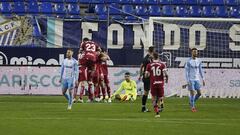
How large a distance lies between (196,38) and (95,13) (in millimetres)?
12020

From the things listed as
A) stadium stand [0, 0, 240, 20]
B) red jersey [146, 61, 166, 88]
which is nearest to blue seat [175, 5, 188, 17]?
stadium stand [0, 0, 240, 20]

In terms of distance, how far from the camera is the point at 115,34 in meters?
37.8

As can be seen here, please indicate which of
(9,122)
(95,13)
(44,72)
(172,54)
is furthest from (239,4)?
(9,122)

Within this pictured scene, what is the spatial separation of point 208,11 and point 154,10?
396 centimetres

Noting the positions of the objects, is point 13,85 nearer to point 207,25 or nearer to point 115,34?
point 115,34

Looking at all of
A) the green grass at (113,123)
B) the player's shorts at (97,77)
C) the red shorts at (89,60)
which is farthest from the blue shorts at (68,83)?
the player's shorts at (97,77)

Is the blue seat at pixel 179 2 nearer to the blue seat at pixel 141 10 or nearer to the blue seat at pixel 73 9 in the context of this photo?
the blue seat at pixel 141 10

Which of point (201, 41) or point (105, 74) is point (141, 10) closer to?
point (201, 41)

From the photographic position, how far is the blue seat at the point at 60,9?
45.3 meters

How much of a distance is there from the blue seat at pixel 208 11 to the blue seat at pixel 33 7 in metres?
11.8

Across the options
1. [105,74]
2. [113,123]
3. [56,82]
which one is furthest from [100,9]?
[113,123]

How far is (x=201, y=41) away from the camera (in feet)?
116

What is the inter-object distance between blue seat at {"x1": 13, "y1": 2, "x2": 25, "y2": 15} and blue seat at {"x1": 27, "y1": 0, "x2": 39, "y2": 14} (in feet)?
1.32

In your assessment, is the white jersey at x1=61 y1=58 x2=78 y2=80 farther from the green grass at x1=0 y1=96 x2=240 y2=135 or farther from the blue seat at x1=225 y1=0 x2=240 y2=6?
the blue seat at x1=225 y1=0 x2=240 y2=6
